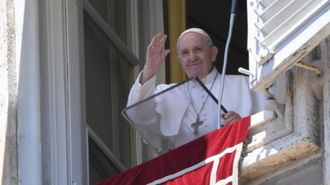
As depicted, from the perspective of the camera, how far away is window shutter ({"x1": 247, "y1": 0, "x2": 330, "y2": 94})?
5348mm

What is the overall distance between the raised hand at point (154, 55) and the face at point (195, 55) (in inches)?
16.7

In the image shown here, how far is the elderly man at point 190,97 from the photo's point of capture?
21.4 feet

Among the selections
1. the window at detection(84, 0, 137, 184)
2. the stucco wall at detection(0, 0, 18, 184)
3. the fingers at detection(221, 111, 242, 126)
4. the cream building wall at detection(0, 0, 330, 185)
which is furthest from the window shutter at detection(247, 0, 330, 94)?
the window at detection(84, 0, 137, 184)

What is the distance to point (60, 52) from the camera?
6.71 m

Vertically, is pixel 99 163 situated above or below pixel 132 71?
below

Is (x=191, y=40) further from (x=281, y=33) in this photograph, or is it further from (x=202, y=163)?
(x=281, y=33)

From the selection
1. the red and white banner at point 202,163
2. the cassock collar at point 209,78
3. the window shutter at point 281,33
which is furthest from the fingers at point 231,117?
the cassock collar at point 209,78

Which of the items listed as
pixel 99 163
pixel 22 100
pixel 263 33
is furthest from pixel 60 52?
pixel 263 33

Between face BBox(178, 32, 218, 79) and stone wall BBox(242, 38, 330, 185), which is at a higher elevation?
face BBox(178, 32, 218, 79)

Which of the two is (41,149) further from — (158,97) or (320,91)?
(320,91)

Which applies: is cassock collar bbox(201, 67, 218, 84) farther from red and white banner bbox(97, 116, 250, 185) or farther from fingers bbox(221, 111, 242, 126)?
red and white banner bbox(97, 116, 250, 185)

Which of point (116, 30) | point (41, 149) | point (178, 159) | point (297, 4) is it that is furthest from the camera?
point (116, 30)

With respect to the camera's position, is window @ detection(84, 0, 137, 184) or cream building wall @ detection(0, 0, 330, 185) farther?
window @ detection(84, 0, 137, 184)

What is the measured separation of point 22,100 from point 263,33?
1561 mm
